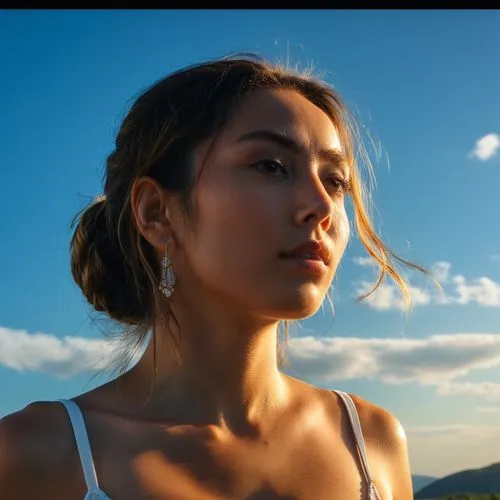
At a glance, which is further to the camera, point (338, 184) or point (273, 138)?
point (338, 184)

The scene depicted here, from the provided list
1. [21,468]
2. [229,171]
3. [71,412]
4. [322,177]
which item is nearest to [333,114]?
[322,177]

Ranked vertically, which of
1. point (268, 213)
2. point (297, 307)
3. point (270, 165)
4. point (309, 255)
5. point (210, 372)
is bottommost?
point (210, 372)

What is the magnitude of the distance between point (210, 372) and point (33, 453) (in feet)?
2.25

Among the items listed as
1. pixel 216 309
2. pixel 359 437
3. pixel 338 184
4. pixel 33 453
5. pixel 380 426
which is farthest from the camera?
pixel 380 426

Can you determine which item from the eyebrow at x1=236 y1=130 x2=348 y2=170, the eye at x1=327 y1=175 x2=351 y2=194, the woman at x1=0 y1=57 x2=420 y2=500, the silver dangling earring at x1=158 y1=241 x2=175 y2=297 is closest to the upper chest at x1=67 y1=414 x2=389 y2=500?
the woman at x1=0 y1=57 x2=420 y2=500

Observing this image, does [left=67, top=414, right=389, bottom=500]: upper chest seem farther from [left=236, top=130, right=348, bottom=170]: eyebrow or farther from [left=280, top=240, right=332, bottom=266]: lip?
[left=236, top=130, right=348, bottom=170]: eyebrow

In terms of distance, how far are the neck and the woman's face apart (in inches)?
6.0

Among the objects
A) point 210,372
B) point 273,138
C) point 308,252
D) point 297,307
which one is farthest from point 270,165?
point 210,372

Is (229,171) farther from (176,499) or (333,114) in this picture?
(176,499)

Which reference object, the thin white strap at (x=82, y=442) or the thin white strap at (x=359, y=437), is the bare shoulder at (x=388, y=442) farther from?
the thin white strap at (x=82, y=442)

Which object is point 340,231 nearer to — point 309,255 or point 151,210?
point 309,255

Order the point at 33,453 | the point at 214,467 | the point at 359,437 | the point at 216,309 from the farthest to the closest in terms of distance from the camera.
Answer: the point at 359,437 < the point at 216,309 < the point at 214,467 < the point at 33,453

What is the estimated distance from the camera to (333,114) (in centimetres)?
338

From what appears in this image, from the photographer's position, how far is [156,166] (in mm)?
3021
